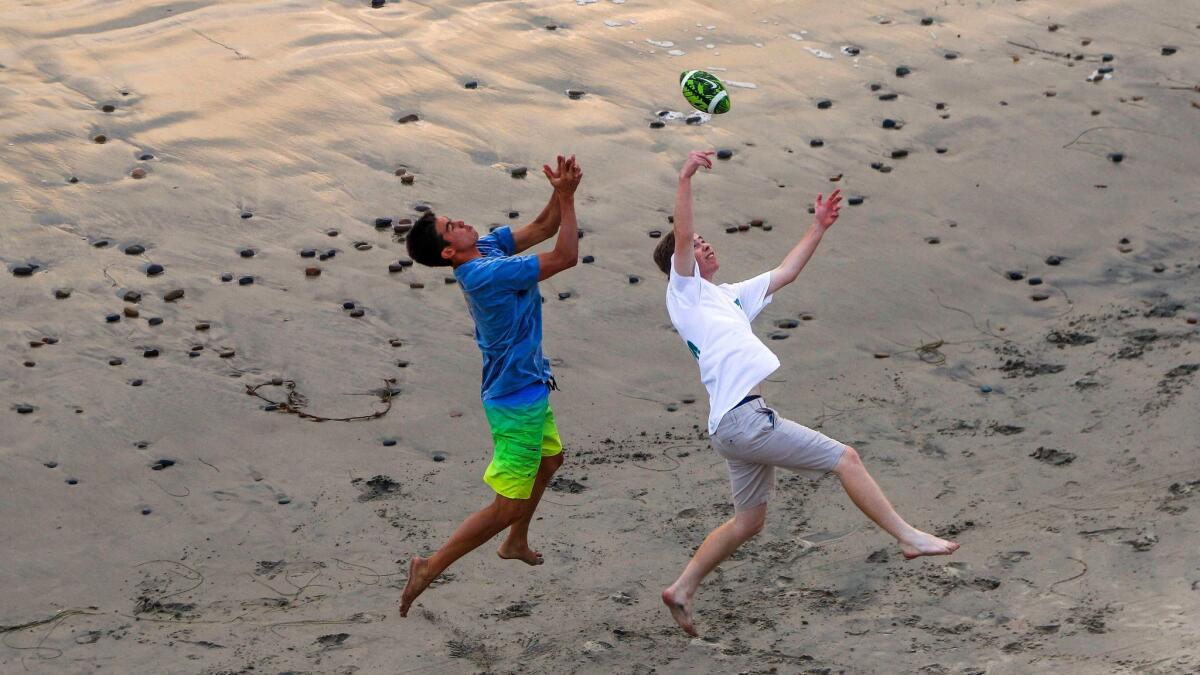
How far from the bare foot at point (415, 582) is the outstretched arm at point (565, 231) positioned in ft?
4.24

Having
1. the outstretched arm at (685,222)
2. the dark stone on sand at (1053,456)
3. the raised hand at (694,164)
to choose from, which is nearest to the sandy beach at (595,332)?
the dark stone on sand at (1053,456)

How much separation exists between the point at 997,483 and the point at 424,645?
112 inches

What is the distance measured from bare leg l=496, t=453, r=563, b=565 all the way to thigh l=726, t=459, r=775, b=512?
776 millimetres

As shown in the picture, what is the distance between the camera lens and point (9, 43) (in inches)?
402

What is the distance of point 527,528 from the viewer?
245 inches

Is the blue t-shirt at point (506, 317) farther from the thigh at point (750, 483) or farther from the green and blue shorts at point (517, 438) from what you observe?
the thigh at point (750, 483)

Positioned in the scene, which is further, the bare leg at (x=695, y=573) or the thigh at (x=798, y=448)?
the bare leg at (x=695, y=573)

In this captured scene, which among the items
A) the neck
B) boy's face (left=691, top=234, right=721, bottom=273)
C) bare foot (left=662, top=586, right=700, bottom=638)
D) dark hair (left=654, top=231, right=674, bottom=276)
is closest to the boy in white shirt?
boy's face (left=691, top=234, right=721, bottom=273)

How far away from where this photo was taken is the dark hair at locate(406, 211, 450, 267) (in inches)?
225

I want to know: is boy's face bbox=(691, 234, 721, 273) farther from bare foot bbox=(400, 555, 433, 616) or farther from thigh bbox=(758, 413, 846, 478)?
bare foot bbox=(400, 555, 433, 616)

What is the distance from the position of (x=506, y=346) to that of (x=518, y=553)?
0.97m

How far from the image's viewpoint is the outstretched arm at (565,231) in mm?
5582

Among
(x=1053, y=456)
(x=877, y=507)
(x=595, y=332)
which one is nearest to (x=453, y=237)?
(x=877, y=507)

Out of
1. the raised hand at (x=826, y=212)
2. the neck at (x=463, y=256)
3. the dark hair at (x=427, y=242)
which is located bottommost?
the neck at (x=463, y=256)
